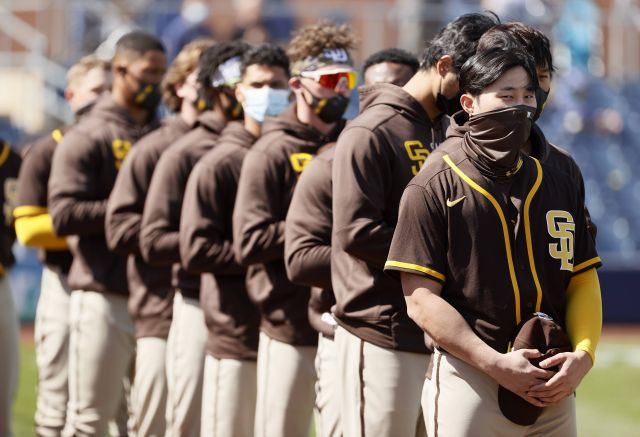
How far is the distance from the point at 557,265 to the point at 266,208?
2.21 m

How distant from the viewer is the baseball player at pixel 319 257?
545 cm

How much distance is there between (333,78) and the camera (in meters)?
6.06

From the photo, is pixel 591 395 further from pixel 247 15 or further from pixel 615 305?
pixel 247 15

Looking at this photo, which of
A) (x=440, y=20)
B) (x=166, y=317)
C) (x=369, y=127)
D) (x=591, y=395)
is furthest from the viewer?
(x=440, y=20)

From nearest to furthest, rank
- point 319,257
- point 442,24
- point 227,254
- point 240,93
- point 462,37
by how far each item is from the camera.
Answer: point 462,37 < point 319,257 < point 227,254 < point 240,93 < point 442,24

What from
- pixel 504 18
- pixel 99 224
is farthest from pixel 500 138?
pixel 504 18

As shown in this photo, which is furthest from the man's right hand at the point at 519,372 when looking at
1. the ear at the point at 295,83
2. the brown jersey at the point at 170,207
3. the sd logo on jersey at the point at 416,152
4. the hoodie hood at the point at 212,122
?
the hoodie hood at the point at 212,122

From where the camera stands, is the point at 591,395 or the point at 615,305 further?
the point at 615,305

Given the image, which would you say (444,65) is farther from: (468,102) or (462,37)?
(468,102)

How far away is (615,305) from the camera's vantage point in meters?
15.6

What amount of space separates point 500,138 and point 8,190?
4.51 m

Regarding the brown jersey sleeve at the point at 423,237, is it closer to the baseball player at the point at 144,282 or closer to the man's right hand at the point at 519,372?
the man's right hand at the point at 519,372

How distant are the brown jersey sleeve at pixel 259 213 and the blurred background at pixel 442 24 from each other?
364 inches

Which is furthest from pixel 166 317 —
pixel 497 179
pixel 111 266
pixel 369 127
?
pixel 497 179
